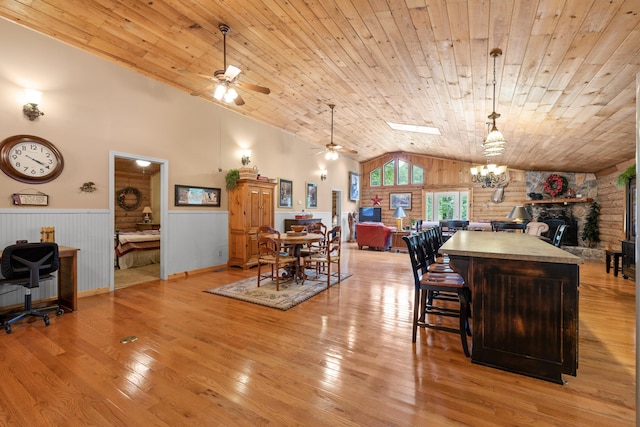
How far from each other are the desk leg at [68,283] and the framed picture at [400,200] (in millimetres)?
9835

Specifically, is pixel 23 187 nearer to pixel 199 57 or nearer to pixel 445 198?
pixel 199 57

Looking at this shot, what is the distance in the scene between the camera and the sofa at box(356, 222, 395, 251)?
326 inches

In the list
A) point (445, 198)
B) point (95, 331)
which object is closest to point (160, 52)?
point (95, 331)

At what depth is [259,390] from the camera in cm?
191

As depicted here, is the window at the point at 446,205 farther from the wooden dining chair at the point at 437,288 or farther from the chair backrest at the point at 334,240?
the wooden dining chair at the point at 437,288

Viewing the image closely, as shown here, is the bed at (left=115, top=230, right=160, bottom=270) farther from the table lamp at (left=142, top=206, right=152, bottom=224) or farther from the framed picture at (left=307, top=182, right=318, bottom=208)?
the framed picture at (left=307, top=182, right=318, bottom=208)

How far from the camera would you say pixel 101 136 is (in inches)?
162

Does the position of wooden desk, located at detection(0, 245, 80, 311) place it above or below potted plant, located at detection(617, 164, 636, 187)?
below

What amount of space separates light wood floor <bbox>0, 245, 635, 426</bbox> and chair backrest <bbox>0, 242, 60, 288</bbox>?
0.52m

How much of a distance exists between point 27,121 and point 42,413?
3.45 meters

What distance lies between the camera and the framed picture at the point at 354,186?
11059 mm

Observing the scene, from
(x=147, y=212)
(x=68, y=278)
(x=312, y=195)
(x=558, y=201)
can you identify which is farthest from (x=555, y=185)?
(x=147, y=212)

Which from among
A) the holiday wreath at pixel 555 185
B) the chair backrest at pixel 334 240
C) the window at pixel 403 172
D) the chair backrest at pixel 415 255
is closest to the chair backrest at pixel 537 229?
the holiday wreath at pixel 555 185

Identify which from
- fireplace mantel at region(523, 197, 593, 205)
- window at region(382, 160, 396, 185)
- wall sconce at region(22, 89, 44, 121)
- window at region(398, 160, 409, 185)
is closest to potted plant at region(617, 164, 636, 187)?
fireplace mantel at region(523, 197, 593, 205)
